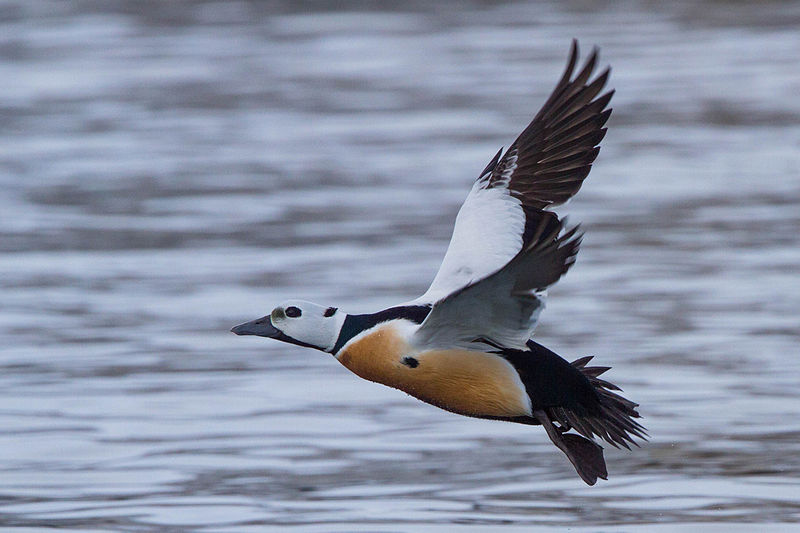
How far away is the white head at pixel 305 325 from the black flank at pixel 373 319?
0.08ft

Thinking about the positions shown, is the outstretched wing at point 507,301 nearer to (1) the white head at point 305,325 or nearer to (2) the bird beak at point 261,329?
(1) the white head at point 305,325

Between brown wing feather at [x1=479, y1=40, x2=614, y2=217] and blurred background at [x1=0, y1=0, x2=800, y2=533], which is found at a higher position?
brown wing feather at [x1=479, y1=40, x2=614, y2=217]

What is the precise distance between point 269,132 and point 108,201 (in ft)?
12.2

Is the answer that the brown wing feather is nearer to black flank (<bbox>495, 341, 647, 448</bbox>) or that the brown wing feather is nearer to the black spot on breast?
black flank (<bbox>495, 341, 647, 448</bbox>)

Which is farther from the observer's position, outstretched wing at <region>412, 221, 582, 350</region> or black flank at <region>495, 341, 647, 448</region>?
black flank at <region>495, 341, 647, 448</region>

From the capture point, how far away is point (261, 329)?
234 inches

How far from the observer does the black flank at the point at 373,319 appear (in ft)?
18.6

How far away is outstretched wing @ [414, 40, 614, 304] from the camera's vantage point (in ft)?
19.0

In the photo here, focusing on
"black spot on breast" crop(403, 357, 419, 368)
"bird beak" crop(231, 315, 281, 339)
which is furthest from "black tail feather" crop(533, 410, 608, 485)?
"bird beak" crop(231, 315, 281, 339)

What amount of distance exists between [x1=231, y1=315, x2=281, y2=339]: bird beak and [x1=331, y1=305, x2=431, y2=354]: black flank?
254mm

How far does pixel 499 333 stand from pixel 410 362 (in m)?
0.30

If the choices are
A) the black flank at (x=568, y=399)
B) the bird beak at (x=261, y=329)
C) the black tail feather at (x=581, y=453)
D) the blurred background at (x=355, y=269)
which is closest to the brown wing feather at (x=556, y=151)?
the black flank at (x=568, y=399)

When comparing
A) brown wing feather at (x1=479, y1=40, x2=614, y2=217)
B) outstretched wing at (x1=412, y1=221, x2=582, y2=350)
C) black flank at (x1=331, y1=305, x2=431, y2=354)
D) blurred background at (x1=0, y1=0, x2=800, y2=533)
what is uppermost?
brown wing feather at (x1=479, y1=40, x2=614, y2=217)

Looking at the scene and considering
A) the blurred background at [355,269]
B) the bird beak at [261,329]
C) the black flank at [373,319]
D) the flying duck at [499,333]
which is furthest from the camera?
the blurred background at [355,269]
